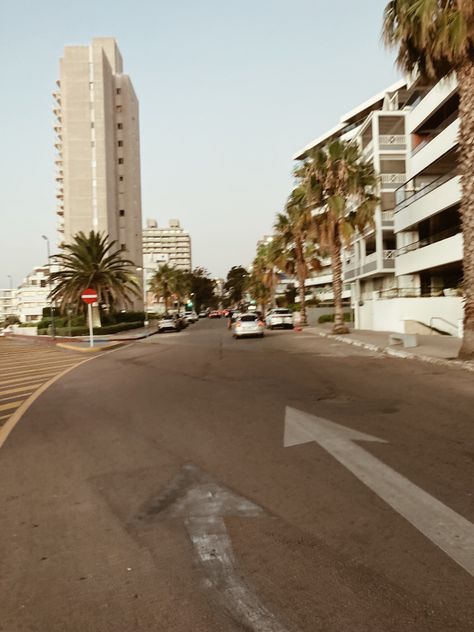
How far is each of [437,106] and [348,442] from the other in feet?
87.0

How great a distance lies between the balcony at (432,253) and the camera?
2438 centimetres

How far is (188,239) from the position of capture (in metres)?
194

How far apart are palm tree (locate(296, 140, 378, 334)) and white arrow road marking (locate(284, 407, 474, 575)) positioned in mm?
22015

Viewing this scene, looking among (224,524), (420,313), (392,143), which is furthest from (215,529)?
(392,143)

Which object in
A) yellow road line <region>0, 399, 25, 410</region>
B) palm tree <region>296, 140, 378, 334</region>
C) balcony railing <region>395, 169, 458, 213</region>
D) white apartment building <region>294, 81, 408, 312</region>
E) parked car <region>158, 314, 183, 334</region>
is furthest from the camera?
parked car <region>158, 314, 183, 334</region>

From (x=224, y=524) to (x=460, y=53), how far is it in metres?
14.0

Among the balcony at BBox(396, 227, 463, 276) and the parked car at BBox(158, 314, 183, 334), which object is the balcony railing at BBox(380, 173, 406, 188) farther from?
the parked car at BBox(158, 314, 183, 334)

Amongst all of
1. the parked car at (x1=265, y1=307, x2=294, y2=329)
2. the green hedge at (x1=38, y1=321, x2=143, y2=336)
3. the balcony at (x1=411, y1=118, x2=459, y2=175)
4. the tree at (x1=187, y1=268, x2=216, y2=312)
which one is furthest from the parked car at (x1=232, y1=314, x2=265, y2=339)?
the tree at (x1=187, y1=268, x2=216, y2=312)

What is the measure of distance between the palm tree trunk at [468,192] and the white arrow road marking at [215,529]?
11.0 meters

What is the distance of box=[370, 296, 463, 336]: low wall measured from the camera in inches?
939

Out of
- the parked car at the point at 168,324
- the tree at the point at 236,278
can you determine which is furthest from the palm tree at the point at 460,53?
the tree at the point at 236,278

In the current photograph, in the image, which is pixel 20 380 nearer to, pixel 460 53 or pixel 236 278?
pixel 460 53

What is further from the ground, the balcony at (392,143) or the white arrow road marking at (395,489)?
the balcony at (392,143)

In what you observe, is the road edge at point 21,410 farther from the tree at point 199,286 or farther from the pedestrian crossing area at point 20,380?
the tree at point 199,286
